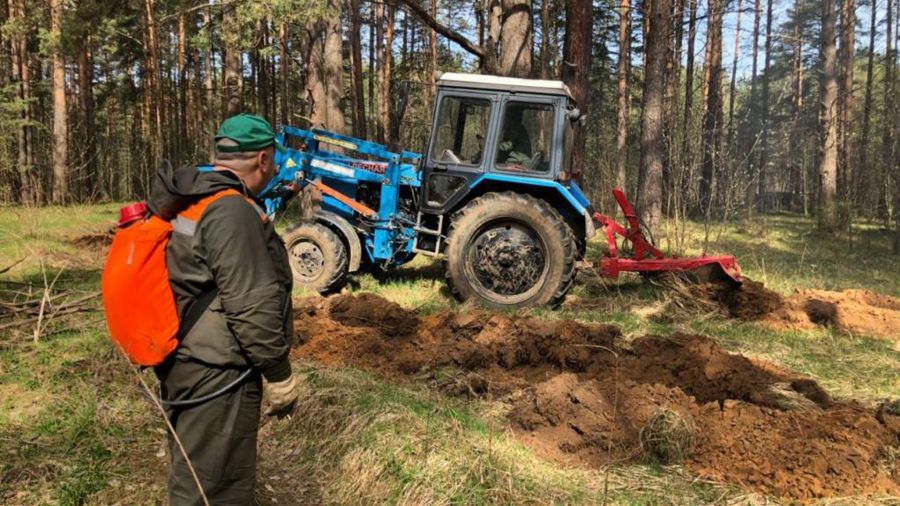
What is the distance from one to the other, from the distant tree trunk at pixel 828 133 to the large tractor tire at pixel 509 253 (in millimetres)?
11553

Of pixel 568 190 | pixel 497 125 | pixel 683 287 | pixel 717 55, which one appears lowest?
pixel 683 287

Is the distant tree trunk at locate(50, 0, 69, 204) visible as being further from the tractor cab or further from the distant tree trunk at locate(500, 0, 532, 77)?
the tractor cab

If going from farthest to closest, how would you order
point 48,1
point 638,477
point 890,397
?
point 48,1
point 890,397
point 638,477

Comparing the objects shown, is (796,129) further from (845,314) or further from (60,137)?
(60,137)

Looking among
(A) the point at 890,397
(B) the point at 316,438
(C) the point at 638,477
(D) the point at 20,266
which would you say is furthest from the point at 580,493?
(D) the point at 20,266

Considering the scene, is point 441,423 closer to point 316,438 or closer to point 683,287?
point 316,438

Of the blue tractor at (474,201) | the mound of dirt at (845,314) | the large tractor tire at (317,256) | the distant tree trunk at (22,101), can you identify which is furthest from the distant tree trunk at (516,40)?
the distant tree trunk at (22,101)

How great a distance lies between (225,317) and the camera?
6.41ft

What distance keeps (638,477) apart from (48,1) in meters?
19.2

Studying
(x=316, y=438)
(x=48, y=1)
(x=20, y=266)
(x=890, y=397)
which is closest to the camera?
(x=316, y=438)

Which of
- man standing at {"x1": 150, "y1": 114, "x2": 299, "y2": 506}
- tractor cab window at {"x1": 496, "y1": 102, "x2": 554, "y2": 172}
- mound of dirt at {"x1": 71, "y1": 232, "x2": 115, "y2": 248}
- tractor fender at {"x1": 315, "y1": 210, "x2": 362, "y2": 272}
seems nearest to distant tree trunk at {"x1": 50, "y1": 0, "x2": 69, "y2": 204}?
mound of dirt at {"x1": 71, "y1": 232, "x2": 115, "y2": 248}

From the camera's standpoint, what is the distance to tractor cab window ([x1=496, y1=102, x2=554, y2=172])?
21.4 feet

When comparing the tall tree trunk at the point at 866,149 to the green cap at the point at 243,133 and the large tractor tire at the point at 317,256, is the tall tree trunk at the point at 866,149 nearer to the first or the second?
the large tractor tire at the point at 317,256

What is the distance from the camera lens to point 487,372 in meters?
4.43
